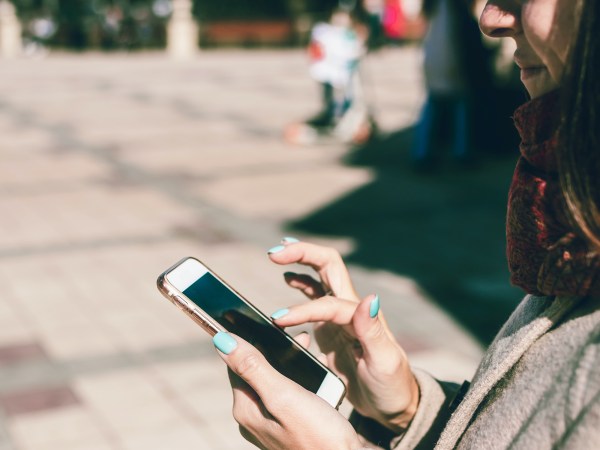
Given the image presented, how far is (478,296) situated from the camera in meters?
5.50

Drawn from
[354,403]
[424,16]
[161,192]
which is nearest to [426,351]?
[354,403]

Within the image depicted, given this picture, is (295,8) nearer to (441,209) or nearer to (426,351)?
(441,209)

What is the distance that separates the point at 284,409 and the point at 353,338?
0.38 m

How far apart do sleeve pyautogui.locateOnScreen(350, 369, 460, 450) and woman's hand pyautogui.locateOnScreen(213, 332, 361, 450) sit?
0.91 ft

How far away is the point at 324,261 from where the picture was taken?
5.49 ft

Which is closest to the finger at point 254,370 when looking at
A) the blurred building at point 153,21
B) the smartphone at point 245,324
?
the smartphone at point 245,324

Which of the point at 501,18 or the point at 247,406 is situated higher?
the point at 501,18

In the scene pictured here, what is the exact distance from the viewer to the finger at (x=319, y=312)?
5.04ft

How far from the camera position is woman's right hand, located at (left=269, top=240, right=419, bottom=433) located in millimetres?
1552

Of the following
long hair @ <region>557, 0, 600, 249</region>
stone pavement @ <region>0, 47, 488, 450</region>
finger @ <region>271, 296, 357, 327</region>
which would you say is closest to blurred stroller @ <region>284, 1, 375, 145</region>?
stone pavement @ <region>0, 47, 488, 450</region>

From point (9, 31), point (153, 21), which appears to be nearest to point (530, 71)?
point (9, 31)

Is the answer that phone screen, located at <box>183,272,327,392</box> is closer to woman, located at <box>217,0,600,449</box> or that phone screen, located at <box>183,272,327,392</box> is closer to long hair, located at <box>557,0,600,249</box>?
woman, located at <box>217,0,600,449</box>

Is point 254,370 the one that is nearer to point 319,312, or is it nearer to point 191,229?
point 319,312

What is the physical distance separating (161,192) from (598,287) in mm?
7325
